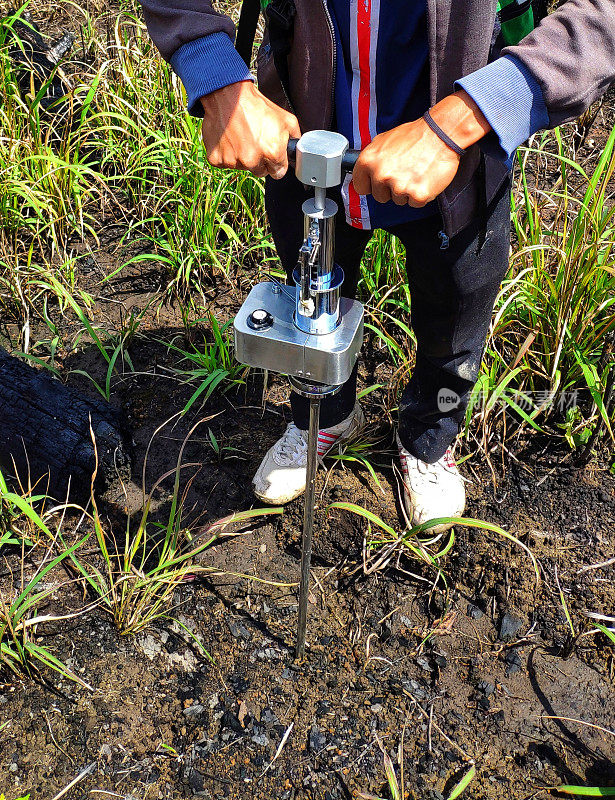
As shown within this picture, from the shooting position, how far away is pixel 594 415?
2.03 meters

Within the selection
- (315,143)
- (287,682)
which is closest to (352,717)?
(287,682)

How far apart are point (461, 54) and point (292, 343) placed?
539 millimetres

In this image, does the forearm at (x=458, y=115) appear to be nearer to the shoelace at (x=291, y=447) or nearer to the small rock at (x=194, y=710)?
the shoelace at (x=291, y=447)

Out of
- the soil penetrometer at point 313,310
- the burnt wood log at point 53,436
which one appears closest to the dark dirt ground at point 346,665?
the burnt wood log at point 53,436

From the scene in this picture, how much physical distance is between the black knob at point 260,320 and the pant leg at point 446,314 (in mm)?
446

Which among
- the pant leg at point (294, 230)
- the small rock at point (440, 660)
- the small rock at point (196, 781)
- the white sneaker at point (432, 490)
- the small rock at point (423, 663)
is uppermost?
the pant leg at point (294, 230)

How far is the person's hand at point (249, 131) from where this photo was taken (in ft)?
3.82

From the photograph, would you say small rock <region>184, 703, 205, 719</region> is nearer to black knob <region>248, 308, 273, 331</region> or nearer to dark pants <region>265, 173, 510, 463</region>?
dark pants <region>265, 173, 510, 463</region>

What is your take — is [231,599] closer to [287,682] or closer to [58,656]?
[287,682]

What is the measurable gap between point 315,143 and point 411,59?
38 centimetres

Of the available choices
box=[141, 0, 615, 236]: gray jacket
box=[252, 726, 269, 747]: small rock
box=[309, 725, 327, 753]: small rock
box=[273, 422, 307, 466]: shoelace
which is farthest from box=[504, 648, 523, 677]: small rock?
box=[141, 0, 615, 236]: gray jacket

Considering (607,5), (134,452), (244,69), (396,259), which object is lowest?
(134,452)

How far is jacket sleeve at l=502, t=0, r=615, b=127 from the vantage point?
1.10 m

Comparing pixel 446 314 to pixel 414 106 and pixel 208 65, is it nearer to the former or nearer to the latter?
pixel 414 106
